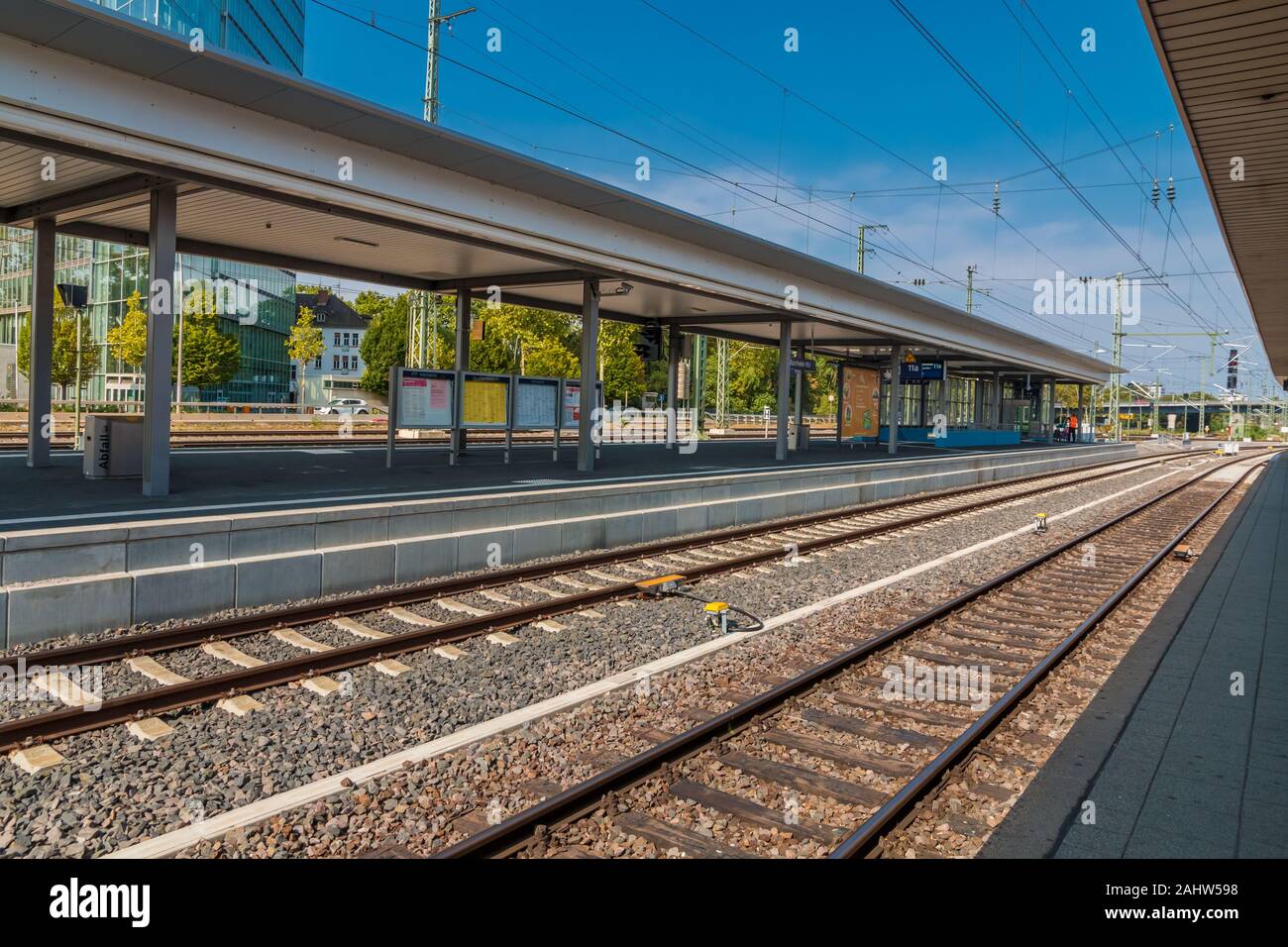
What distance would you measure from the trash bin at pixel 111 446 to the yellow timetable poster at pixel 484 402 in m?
5.30

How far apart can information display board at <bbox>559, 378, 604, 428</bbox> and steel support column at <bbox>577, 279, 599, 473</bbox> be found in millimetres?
1059

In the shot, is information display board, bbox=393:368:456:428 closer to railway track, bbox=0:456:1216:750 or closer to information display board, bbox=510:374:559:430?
information display board, bbox=510:374:559:430

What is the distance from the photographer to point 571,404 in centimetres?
1884

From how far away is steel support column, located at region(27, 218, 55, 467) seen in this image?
13.7m

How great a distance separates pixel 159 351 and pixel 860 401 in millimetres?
32201

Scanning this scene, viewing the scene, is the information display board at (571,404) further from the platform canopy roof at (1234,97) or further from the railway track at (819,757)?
the platform canopy roof at (1234,97)

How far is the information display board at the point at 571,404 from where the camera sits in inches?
728

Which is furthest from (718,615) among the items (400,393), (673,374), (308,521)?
(673,374)

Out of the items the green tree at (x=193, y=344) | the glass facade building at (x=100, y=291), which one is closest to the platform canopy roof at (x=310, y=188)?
the green tree at (x=193, y=344)

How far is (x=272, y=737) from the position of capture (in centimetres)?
550

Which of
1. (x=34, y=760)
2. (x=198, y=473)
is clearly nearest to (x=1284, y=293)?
(x=198, y=473)
